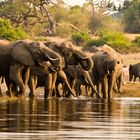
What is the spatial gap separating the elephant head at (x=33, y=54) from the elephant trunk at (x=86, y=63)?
62.3 inches

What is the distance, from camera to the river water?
14.9m

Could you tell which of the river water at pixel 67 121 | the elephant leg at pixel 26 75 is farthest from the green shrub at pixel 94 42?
the river water at pixel 67 121

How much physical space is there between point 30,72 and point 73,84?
8.31 ft

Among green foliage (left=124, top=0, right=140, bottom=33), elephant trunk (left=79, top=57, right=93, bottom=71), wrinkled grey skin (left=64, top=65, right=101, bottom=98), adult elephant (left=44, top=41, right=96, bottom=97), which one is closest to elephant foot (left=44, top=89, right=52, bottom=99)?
adult elephant (left=44, top=41, right=96, bottom=97)

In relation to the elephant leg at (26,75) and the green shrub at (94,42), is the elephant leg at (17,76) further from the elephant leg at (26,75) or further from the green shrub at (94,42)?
the green shrub at (94,42)

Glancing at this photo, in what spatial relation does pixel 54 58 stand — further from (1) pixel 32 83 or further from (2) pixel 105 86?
(2) pixel 105 86

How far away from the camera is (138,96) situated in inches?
1211

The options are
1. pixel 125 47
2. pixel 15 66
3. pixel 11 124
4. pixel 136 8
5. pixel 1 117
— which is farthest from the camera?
pixel 136 8

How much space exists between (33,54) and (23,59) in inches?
25.5

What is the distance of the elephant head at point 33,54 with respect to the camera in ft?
91.1

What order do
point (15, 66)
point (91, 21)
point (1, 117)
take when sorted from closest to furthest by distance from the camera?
point (1, 117) < point (15, 66) < point (91, 21)

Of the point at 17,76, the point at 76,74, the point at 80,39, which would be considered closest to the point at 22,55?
the point at 17,76

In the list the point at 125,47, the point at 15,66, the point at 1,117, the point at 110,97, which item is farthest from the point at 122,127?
the point at 125,47

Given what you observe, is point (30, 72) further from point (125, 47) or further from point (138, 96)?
point (125, 47)
